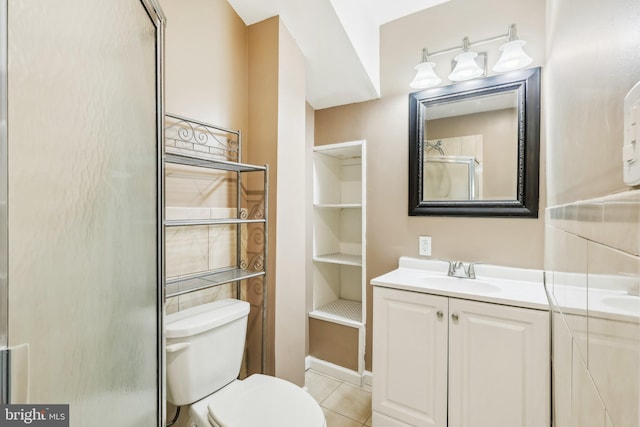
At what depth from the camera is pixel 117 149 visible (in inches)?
24.4

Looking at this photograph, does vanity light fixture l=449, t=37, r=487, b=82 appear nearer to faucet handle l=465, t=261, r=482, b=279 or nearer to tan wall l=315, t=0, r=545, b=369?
tan wall l=315, t=0, r=545, b=369

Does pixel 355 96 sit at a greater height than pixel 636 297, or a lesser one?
greater

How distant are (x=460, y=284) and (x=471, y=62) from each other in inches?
49.5

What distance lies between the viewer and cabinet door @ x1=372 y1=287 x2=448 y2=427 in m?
1.39

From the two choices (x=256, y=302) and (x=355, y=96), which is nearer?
(x=256, y=302)

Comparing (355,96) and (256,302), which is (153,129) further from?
(355,96)

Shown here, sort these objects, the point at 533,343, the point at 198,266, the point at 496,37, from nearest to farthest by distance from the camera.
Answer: the point at 533,343 < the point at 198,266 < the point at 496,37

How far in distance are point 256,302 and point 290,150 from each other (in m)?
0.90

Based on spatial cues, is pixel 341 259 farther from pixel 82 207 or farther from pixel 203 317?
pixel 82 207

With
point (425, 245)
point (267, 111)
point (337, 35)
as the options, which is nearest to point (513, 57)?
point (337, 35)

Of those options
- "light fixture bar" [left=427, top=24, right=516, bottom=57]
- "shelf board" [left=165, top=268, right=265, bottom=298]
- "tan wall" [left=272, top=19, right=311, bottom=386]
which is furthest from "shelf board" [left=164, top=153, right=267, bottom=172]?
"light fixture bar" [left=427, top=24, right=516, bottom=57]

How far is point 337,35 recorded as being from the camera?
1.54m

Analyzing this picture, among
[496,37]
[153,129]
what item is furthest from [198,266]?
[496,37]

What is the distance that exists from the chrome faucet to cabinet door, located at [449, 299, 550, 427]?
1.05ft
